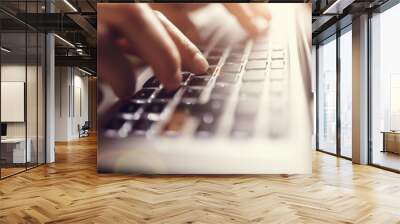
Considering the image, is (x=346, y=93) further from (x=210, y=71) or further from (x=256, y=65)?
(x=210, y=71)

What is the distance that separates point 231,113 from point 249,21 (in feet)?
5.26

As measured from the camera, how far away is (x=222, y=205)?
424cm

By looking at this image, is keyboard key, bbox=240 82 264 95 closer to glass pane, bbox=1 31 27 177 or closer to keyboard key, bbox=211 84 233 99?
keyboard key, bbox=211 84 233 99

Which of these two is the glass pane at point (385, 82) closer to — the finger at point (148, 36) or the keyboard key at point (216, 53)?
the keyboard key at point (216, 53)

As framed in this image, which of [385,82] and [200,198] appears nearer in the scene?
[200,198]

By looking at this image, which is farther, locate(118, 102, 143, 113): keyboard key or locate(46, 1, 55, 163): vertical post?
locate(46, 1, 55, 163): vertical post

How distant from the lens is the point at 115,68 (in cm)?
617

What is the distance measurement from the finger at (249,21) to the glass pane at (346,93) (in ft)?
10.3

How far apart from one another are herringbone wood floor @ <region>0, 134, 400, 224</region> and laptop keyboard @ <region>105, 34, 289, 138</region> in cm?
82

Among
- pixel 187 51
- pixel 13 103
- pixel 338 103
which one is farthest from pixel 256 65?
pixel 13 103

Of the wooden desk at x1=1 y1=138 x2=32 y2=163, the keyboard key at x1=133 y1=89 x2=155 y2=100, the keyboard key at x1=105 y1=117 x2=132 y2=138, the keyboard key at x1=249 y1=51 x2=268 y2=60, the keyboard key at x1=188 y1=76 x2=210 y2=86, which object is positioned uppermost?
the keyboard key at x1=249 y1=51 x2=268 y2=60

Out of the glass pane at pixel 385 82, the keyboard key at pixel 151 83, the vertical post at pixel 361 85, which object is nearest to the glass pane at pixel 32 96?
the keyboard key at pixel 151 83

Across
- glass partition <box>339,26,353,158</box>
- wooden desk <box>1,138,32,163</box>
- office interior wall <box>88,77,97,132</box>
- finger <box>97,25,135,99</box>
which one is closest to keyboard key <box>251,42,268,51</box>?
finger <box>97,25,135,99</box>

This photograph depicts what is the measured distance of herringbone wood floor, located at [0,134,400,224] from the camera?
3.74 meters
